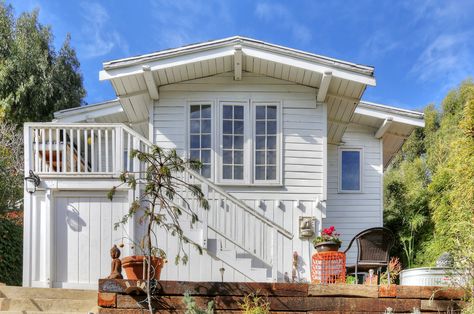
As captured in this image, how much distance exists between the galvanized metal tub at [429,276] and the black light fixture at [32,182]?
517 cm

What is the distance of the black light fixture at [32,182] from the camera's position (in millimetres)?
6645

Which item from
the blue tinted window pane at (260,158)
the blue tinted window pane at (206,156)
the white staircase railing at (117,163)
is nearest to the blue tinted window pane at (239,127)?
the blue tinted window pane at (260,158)

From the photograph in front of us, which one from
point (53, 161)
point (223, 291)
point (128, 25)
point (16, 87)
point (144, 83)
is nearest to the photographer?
point (223, 291)

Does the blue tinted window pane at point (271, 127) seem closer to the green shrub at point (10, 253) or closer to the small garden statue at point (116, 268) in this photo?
the small garden statue at point (116, 268)

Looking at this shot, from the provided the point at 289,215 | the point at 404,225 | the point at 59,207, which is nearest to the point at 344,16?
the point at 404,225

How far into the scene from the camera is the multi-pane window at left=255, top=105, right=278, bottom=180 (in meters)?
8.00

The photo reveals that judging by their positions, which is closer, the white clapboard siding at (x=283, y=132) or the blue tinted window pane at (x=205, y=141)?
the white clapboard siding at (x=283, y=132)

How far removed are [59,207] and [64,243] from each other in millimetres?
504

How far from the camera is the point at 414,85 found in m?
20.2

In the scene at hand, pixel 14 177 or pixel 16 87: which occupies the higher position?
pixel 16 87

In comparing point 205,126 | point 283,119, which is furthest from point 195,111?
point 283,119

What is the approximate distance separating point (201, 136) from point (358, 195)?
3.98 m

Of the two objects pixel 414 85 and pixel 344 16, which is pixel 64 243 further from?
pixel 414 85

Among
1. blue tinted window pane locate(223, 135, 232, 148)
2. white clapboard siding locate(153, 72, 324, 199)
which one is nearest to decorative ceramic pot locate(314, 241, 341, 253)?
white clapboard siding locate(153, 72, 324, 199)
